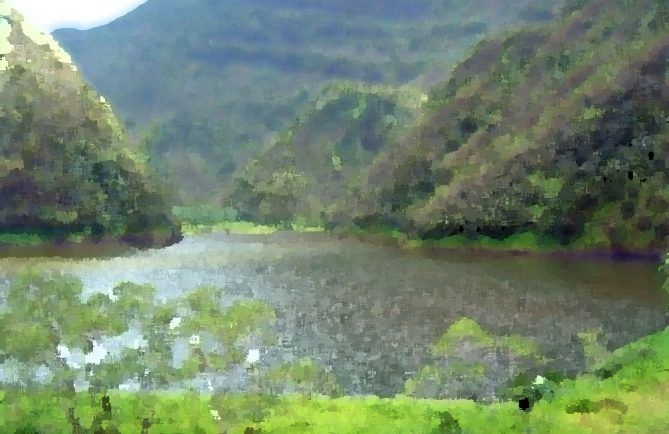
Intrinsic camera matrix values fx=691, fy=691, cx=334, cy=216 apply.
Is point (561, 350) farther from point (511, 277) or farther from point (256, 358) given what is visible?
point (511, 277)

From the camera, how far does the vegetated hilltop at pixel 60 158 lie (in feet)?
46.8

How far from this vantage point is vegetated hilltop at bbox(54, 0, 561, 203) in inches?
1320

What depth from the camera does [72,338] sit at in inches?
162

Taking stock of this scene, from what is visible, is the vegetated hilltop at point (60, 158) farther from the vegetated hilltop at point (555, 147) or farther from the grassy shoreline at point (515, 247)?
the vegetated hilltop at point (555, 147)

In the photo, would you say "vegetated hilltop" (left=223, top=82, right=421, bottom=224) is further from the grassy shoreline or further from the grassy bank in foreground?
the grassy bank in foreground

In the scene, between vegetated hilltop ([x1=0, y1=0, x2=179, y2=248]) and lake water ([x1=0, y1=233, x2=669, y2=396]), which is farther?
vegetated hilltop ([x1=0, y1=0, x2=179, y2=248])

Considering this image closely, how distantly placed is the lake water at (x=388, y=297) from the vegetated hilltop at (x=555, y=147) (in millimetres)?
3927

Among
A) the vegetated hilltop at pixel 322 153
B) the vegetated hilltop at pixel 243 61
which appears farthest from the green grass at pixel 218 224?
the vegetated hilltop at pixel 243 61

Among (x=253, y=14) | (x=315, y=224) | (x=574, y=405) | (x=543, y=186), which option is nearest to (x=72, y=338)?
(x=574, y=405)

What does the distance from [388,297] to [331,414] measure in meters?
5.29

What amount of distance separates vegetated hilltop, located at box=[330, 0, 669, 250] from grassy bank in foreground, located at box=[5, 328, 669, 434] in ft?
34.4

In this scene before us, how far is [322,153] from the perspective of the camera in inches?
1412

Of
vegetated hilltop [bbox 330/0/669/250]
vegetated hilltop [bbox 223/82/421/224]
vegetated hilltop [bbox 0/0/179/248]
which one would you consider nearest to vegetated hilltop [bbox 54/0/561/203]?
vegetated hilltop [bbox 223/82/421/224]

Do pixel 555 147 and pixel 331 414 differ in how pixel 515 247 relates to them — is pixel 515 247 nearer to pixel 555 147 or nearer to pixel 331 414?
pixel 555 147
